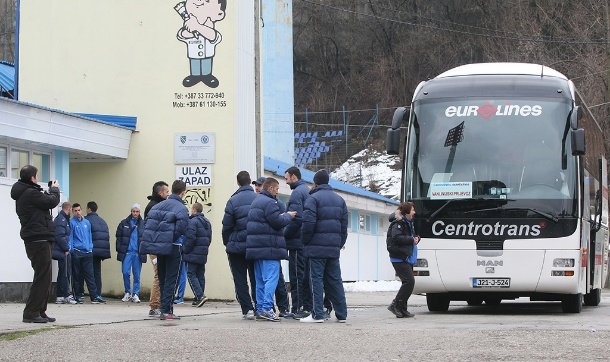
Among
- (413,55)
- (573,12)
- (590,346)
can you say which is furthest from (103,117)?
(413,55)

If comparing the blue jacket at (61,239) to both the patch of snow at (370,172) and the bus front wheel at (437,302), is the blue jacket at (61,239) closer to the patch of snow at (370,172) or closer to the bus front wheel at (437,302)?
the bus front wheel at (437,302)

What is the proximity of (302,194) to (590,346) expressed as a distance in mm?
5497

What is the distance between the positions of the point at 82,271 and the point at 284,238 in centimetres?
657

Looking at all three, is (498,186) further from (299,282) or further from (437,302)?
(299,282)

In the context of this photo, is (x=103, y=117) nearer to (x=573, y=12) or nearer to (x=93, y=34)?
(x=93, y=34)

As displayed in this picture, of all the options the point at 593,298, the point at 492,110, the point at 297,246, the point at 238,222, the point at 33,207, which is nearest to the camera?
the point at 33,207

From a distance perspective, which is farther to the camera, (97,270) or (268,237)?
(97,270)

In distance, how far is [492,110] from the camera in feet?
55.8

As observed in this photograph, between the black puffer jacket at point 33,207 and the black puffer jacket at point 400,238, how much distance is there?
5.09 meters

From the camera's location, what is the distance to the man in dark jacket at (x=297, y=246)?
49.8ft

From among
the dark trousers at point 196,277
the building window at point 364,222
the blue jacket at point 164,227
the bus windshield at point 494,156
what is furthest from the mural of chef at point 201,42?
the building window at point 364,222

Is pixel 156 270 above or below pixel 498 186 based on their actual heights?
below

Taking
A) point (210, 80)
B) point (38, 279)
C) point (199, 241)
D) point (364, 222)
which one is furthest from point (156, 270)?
point (364, 222)

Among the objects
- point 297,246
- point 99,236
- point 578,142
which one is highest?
point 578,142
